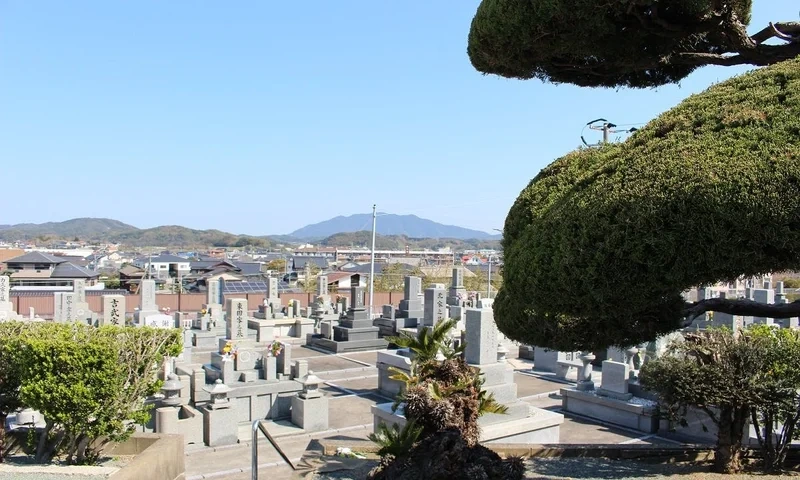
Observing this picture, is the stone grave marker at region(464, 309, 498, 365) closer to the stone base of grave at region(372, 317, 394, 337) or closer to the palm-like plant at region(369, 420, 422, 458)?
the palm-like plant at region(369, 420, 422, 458)

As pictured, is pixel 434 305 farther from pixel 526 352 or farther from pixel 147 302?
pixel 147 302

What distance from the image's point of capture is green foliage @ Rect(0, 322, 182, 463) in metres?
7.02

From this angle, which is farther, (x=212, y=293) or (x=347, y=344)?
(x=212, y=293)

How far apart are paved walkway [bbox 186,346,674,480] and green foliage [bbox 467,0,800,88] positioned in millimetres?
5571

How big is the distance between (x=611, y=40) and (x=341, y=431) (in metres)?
8.32

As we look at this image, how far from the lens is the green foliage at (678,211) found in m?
4.06

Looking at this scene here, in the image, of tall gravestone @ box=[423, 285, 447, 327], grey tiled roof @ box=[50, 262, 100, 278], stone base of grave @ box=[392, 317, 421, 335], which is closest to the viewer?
tall gravestone @ box=[423, 285, 447, 327]

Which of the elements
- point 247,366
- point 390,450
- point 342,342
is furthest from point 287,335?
point 390,450

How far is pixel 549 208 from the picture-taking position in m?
5.62

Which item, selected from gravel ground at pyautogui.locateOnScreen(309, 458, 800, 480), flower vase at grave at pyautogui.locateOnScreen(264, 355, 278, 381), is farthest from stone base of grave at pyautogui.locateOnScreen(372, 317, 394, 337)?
gravel ground at pyautogui.locateOnScreen(309, 458, 800, 480)

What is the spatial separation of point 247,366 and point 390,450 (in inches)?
315

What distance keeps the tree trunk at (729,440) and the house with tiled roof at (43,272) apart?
4169cm

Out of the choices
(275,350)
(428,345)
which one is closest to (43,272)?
(275,350)

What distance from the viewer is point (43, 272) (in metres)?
48.2
